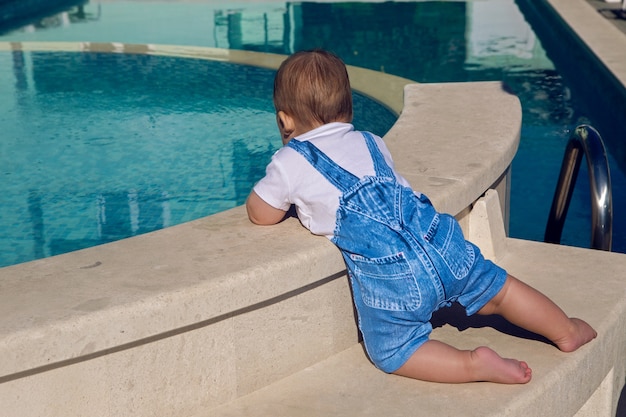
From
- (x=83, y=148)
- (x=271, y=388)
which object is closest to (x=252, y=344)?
(x=271, y=388)

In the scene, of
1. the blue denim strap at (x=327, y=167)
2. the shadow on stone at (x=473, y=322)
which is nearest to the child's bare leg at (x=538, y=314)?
Result: the shadow on stone at (x=473, y=322)

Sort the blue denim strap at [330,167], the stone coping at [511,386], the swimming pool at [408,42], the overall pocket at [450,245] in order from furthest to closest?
1. the swimming pool at [408,42]
2. the blue denim strap at [330,167]
3. the overall pocket at [450,245]
4. the stone coping at [511,386]

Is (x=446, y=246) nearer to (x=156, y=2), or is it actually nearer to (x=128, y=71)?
(x=128, y=71)

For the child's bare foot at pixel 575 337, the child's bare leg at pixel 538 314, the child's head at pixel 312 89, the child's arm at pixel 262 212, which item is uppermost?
the child's head at pixel 312 89

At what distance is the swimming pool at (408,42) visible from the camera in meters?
6.52

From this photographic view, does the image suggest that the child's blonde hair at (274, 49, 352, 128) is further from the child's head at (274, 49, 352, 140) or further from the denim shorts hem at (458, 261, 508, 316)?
the denim shorts hem at (458, 261, 508, 316)

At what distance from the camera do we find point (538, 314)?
3.14 meters

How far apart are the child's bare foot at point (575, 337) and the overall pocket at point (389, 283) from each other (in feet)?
1.89

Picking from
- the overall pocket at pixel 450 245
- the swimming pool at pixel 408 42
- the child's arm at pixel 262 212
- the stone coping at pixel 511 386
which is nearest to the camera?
the stone coping at pixel 511 386

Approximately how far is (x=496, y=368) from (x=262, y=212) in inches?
37.0

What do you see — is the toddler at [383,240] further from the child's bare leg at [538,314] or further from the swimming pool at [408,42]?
the swimming pool at [408,42]

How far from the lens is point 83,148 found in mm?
6996

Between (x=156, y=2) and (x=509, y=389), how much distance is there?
45.6 feet

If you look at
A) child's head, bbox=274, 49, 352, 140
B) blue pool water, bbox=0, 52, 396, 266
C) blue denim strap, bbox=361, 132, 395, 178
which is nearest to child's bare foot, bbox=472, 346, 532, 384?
blue denim strap, bbox=361, 132, 395, 178
